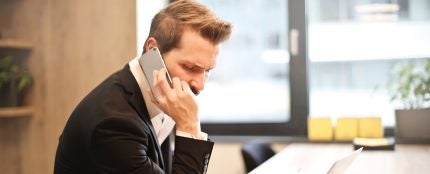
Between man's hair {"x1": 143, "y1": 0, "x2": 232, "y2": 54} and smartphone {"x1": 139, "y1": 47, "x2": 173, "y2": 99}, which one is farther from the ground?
man's hair {"x1": 143, "y1": 0, "x2": 232, "y2": 54}

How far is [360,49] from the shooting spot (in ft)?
9.60

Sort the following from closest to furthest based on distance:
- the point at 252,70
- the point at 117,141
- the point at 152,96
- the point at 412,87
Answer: the point at 117,141
the point at 152,96
the point at 412,87
the point at 252,70

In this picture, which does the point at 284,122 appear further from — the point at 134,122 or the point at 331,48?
the point at 134,122

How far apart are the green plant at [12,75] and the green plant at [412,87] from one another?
6.72 feet

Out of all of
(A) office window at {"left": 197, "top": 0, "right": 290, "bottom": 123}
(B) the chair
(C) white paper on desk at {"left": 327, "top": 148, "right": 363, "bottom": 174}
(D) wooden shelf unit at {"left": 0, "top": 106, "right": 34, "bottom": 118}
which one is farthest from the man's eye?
(D) wooden shelf unit at {"left": 0, "top": 106, "right": 34, "bottom": 118}

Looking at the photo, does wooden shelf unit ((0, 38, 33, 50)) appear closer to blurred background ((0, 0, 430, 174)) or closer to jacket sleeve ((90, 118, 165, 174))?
blurred background ((0, 0, 430, 174))

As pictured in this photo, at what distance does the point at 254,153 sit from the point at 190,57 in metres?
1.18

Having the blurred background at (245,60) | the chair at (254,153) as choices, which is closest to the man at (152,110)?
the chair at (254,153)

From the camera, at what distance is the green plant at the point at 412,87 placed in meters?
2.58

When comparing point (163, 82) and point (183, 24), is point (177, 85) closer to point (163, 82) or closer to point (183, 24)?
point (163, 82)

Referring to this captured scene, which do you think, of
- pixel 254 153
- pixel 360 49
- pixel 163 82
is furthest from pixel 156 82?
pixel 360 49

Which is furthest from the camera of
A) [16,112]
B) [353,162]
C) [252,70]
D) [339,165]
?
[252,70]

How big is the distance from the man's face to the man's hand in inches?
2.2

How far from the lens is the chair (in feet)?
7.56
